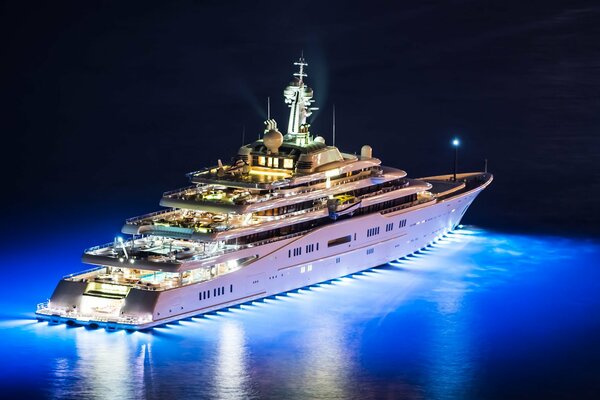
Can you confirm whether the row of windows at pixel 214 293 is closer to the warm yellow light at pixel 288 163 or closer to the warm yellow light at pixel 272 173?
the warm yellow light at pixel 272 173

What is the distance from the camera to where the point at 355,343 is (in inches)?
1665

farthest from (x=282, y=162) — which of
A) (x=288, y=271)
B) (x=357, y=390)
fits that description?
(x=357, y=390)

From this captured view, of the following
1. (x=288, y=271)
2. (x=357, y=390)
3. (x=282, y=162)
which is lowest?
(x=357, y=390)

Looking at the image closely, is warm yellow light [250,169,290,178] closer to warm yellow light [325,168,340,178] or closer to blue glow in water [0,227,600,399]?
warm yellow light [325,168,340,178]

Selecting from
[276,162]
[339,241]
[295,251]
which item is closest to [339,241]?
[339,241]

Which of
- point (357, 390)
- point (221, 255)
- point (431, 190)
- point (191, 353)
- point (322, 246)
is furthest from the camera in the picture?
point (431, 190)

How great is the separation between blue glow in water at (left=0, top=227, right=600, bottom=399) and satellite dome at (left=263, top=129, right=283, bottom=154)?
4.69 meters

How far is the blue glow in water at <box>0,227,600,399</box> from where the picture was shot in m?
38.8

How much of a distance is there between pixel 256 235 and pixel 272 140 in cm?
417

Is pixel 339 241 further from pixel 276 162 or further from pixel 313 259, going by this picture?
pixel 276 162

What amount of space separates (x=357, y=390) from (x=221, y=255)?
25.4 feet

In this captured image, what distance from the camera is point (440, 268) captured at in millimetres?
50500

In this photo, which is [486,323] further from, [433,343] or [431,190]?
[431,190]

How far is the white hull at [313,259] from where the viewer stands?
1698 inches
